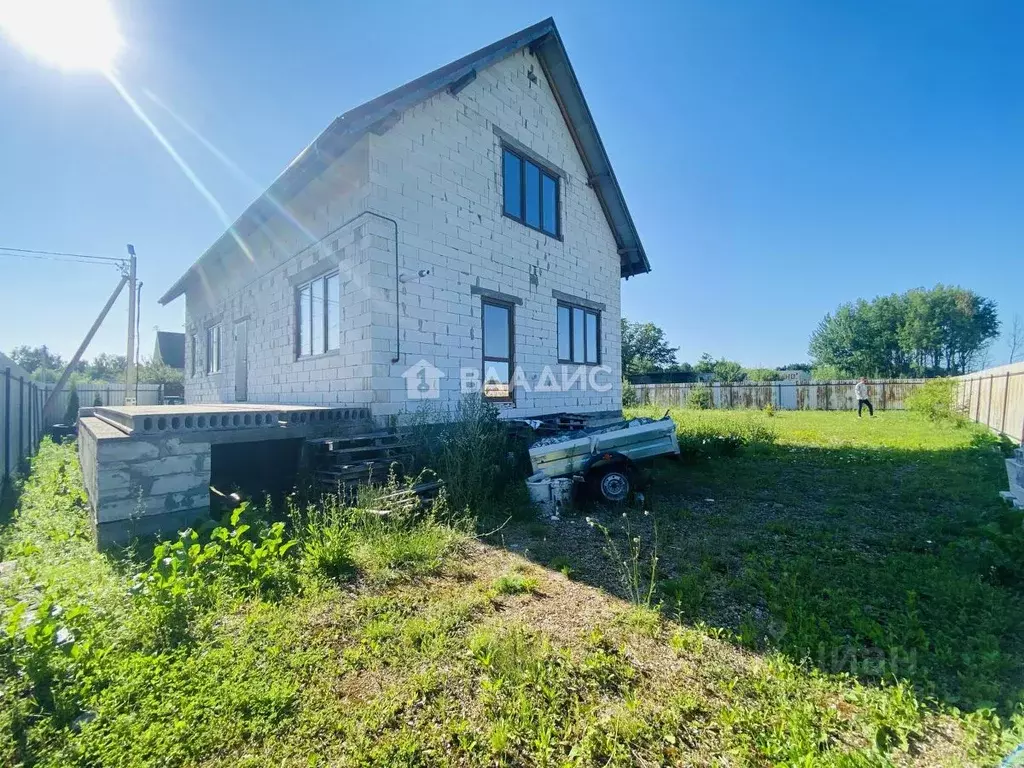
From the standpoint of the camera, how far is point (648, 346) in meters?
50.2

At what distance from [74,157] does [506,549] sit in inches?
531

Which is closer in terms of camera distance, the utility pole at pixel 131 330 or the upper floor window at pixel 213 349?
the upper floor window at pixel 213 349

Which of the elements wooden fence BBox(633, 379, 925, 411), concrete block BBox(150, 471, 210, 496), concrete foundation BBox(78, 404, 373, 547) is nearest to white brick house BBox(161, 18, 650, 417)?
concrete foundation BBox(78, 404, 373, 547)

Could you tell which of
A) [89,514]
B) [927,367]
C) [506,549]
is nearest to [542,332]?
[506,549]

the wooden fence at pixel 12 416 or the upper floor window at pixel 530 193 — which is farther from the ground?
the upper floor window at pixel 530 193

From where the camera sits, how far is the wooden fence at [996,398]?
10820 millimetres

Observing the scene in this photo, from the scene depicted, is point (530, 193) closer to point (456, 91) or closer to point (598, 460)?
point (456, 91)

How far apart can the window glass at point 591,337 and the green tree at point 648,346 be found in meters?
38.9

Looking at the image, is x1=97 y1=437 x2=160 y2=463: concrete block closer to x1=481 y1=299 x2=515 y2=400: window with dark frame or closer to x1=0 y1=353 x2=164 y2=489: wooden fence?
x1=481 y1=299 x2=515 y2=400: window with dark frame

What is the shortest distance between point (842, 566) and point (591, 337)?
25.4 feet

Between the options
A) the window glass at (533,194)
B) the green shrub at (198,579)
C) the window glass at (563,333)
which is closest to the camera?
the green shrub at (198,579)

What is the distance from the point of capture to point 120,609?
2.94m

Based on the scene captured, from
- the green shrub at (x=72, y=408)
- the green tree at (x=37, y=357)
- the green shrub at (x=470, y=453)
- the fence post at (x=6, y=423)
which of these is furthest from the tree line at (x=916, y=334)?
the green tree at (x=37, y=357)

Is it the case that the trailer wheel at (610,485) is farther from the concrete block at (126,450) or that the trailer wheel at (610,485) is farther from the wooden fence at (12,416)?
the wooden fence at (12,416)
